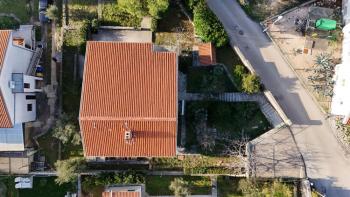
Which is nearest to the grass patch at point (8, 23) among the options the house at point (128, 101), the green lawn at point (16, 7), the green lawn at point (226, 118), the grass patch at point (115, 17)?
the green lawn at point (16, 7)

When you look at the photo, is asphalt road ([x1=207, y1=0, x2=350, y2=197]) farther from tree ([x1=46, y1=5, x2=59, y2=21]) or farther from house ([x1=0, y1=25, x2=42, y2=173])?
house ([x1=0, y1=25, x2=42, y2=173])

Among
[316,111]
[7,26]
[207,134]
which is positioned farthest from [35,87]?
[316,111]

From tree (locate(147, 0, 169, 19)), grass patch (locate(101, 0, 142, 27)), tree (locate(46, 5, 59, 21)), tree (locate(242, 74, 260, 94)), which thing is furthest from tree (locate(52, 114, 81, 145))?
tree (locate(242, 74, 260, 94))

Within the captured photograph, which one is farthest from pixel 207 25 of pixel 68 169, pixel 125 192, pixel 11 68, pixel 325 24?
pixel 68 169

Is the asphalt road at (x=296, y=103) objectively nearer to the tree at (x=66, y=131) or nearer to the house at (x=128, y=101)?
the house at (x=128, y=101)

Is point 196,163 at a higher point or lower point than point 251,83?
lower

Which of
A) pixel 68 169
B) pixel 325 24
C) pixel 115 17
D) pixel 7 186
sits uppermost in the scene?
pixel 115 17

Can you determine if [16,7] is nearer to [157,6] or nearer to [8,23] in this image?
[8,23]

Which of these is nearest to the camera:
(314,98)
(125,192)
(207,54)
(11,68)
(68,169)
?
(11,68)

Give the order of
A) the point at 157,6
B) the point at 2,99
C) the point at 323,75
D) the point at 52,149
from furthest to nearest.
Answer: the point at 52,149
the point at 323,75
the point at 157,6
the point at 2,99
